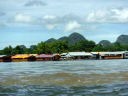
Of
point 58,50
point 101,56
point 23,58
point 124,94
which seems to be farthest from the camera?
point 58,50

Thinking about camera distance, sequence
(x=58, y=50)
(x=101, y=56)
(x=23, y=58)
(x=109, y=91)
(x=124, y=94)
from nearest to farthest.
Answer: (x=124, y=94)
(x=109, y=91)
(x=23, y=58)
(x=101, y=56)
(x=58, y=50)

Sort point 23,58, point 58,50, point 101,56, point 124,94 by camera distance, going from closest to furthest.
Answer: point 124,94 < point 23,58 < point 101,56 < point 58,50

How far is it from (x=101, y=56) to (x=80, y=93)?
428ft

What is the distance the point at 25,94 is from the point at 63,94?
1945mm

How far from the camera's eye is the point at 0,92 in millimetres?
22641

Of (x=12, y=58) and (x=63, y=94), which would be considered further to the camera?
(x=12, y=58)

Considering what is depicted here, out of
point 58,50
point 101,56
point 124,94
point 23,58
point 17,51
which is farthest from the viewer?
point 17,51

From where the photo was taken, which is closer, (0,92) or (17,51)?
(0,92)

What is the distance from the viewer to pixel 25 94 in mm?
21047

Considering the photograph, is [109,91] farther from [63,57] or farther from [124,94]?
[63,57]

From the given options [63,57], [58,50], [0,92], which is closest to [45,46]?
[58,50]

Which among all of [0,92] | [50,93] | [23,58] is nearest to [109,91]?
[50,93]

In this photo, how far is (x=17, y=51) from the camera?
175 metres

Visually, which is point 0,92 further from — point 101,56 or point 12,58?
point 101,56
